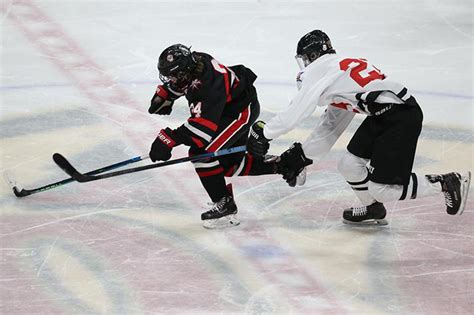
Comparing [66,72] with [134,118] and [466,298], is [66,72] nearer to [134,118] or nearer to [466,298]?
[134,118]

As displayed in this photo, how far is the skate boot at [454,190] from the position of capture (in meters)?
3.89

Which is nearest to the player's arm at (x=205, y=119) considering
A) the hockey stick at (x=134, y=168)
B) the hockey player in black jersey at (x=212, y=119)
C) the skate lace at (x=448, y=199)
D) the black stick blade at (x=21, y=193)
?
the hockey player in black jersey at (x=212, y=119)

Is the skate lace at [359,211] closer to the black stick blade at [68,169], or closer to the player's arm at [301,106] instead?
the player's arm at [301,106]

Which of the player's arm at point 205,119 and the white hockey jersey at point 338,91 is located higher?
the white hockey jersey at point 338,91

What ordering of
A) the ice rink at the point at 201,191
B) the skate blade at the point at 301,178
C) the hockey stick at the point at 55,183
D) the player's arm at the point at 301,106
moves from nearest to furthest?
the ice rink at the point at 201,191
the player's arm at the point at 301,106
the hockey stick at the point at 55,183
the skate blade at the point at 301,178

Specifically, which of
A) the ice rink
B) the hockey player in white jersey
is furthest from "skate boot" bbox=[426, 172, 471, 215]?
the ice rink

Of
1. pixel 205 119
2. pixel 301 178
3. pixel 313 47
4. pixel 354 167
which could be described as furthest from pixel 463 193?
pixel 205 119

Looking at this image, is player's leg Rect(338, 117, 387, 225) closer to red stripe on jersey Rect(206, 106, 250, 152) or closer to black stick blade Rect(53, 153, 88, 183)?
red stripe on jersey Rect(206, 106, 250, 152)

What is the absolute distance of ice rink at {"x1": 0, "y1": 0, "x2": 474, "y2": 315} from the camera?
3.42m

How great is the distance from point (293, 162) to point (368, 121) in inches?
16.0

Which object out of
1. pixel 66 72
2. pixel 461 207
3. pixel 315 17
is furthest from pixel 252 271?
pixel 315 17

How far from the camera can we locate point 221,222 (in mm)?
4008

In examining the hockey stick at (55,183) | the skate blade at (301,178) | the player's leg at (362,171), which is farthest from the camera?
the skate blade at (301,178)

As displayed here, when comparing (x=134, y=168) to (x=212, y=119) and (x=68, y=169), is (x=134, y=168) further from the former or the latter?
(x=212, y=119)
